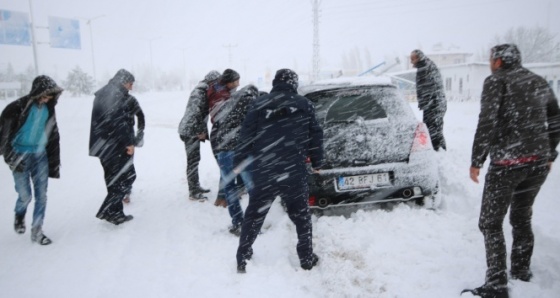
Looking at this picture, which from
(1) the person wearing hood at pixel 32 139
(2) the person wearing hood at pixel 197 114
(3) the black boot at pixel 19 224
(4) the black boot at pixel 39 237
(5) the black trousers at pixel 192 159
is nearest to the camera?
(1) the person wearing hood at pixel 32 139

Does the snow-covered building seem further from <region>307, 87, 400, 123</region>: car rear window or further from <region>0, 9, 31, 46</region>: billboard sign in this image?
<region>307, 87, 400, 123</region>: car rear window

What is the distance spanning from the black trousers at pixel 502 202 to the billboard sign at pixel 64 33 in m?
31.1

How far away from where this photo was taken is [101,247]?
168 inches

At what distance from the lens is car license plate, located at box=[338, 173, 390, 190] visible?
402cm

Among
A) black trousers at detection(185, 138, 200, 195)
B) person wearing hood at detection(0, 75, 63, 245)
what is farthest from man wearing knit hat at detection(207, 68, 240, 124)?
person wearing hood at detection(0, 75, 63, 245)

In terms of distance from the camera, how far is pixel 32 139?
4.33 meters

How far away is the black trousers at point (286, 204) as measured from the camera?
10.8 ft

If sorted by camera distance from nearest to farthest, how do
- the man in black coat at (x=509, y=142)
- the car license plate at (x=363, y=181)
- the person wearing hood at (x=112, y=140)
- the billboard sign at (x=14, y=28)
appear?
the man in black coat at (x=509, y=142) → the car license plate at (x=363, y=181) → the person wearing hood at (x=112, y=140) → the billboard sign at (x=14, y=28)

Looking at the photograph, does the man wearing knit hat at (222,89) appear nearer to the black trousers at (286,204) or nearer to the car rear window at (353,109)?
the car rear window at (353,109)

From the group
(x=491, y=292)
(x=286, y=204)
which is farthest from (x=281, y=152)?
(x=491, y=292)

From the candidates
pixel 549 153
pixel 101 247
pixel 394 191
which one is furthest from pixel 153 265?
pixel 549 153

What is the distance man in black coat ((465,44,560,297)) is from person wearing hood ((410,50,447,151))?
4471 millimetres

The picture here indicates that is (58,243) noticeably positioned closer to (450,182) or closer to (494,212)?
(494,212)

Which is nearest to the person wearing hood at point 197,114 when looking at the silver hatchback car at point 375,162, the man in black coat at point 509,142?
the silver hatchback car at point 375,162
